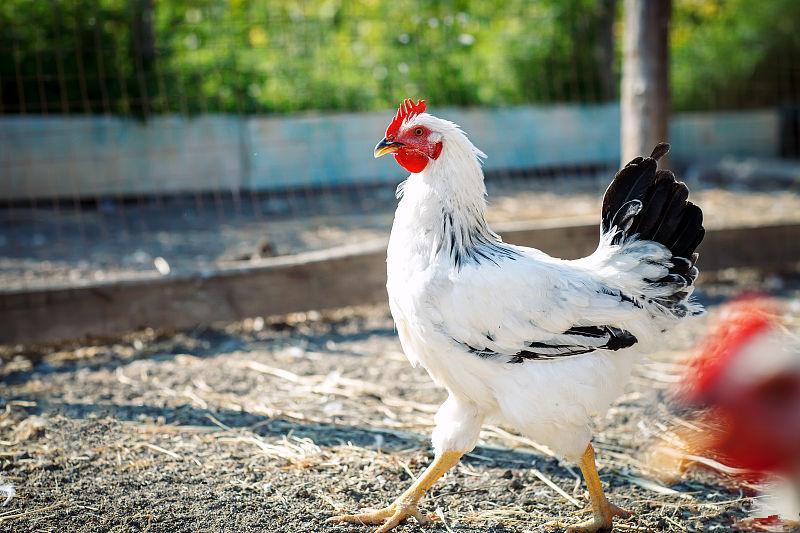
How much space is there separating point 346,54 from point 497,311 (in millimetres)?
7074

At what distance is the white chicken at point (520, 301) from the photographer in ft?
9.39

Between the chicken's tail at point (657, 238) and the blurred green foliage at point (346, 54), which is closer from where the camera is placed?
the chicken's tail at point (657, 238)

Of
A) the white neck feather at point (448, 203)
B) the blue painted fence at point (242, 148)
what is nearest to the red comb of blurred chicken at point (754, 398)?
the white neck feather at point (448, 203)

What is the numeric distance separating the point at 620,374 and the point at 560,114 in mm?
7420

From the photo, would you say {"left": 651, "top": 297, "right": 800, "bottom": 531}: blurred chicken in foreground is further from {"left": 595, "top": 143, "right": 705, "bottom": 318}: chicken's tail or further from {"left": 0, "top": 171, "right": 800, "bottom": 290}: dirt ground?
{"left": 0, "top": 171, "right": 800, "bottom": 290}: dirt ground

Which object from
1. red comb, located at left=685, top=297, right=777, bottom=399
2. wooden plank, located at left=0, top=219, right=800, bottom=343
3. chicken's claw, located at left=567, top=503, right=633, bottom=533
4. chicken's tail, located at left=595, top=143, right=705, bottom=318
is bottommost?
chicken's claw, located at left=567, top=503, right=633, bottom=533

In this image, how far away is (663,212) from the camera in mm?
3047

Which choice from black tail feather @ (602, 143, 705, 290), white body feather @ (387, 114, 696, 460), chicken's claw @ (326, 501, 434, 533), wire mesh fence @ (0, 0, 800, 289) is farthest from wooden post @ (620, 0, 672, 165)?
chicken's claw @ (326, 501, 434, 533)

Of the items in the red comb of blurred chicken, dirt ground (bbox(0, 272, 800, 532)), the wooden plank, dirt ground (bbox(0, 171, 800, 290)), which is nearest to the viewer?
the red comb of blurred chicken

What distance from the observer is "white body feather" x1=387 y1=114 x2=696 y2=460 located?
2.85 meters

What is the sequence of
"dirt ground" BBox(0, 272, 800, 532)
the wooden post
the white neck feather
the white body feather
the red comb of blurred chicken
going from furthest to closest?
the wooden post
"dirt ground" BBox(0, 272, 800, 532)
the white neck feather
the white body feather
the red comb of blurred chicken

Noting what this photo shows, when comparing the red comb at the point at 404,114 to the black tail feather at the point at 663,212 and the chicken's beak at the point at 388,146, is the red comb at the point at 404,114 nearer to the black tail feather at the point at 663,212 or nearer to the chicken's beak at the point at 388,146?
the chicken's beak at the point at 388,146

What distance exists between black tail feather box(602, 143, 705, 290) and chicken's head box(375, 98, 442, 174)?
71cm

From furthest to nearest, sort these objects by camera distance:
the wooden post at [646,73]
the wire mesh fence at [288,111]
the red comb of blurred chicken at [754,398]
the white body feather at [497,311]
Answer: the wire mesh fence at [288,111] → the wooden post at [646,73] → the white body feather at [497,311] → the red comb of blurred chicken at [754,398]
